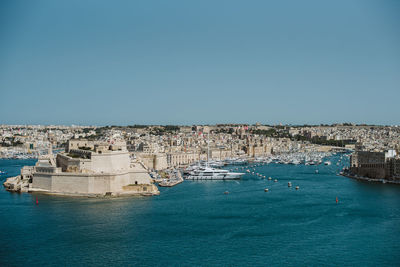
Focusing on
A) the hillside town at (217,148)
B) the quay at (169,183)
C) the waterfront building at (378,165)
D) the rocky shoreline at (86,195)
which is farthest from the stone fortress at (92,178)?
the waterfront building at (378,165)

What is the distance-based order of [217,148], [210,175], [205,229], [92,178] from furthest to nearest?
[217,148] → [210,175] → [92,178] → [205,229]

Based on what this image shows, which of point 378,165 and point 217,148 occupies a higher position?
point 217,148

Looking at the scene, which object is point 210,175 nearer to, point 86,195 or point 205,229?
point 86,195

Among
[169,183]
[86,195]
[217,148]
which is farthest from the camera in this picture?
[217,148]

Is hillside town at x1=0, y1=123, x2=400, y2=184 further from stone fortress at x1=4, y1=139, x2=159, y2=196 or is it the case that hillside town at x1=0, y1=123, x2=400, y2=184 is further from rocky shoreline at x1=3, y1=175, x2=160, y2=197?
rocky shoreline at x1=3, y1=175, x2=160, y2=197

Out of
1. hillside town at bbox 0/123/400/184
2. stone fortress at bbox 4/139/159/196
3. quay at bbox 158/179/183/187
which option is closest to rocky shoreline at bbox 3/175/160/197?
stone fortress at bbox 4/139/159/196

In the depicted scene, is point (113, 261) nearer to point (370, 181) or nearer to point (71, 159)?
point (71, 159)

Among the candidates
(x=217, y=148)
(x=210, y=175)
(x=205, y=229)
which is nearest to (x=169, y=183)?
(x=210, y=175)
